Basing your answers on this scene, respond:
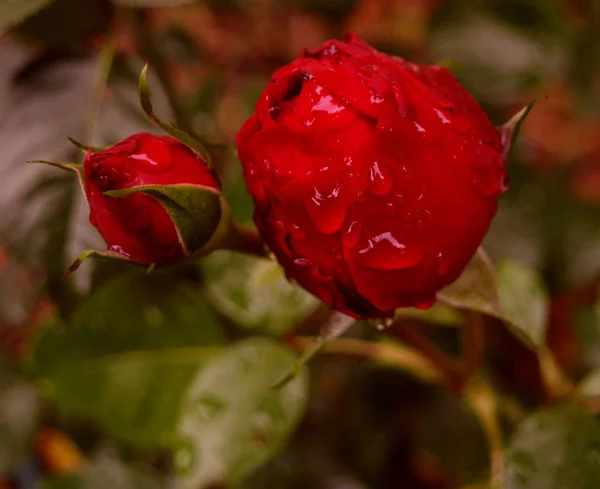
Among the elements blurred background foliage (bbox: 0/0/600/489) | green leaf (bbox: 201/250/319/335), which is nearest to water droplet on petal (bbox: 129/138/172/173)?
blurred background foliage (bbox: 0/0/600/489)

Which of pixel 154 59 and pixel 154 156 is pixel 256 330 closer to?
pixel 154 59

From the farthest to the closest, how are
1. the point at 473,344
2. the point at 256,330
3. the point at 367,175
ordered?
the point at 256,330 < the point at 473,344 < the point at 367,175

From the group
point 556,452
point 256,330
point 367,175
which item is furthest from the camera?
point 256,330

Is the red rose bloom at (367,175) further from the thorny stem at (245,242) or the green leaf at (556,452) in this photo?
the green leaf at (556,452)

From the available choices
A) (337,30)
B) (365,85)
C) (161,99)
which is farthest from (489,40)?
(365,85)

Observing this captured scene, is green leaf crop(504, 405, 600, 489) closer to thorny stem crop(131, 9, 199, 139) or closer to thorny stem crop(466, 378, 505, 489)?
thorny stem crop(466, 378, 505, 489)

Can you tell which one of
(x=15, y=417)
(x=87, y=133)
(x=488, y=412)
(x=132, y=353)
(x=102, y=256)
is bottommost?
(x=15, y=417)

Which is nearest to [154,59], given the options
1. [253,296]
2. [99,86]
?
[99,86]

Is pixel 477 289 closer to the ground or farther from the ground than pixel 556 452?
farther from the ground
